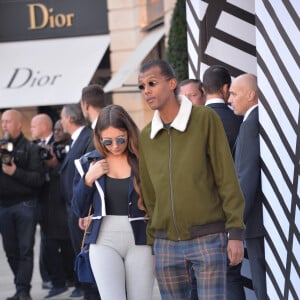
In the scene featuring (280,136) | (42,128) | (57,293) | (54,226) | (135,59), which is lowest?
(57,293)

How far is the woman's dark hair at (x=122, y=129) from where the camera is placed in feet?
19.7

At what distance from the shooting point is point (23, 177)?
10.1m

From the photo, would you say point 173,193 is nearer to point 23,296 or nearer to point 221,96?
point 221,96

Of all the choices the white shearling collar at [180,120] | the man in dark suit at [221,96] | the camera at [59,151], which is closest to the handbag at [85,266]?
the white shearling collar at [180,120]

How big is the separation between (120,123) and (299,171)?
1177 millimetres

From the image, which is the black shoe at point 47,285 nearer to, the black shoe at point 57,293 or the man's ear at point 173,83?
the black shoe at point 57,293

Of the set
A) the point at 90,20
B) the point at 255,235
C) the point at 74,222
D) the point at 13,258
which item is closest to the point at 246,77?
the point at 255,235

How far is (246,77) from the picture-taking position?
692 cm

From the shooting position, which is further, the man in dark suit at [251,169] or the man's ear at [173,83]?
the man in dark suit at [251,169]

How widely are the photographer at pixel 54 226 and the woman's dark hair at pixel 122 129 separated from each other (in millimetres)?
4402

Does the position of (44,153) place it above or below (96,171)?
above

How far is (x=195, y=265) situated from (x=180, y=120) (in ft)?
2.52

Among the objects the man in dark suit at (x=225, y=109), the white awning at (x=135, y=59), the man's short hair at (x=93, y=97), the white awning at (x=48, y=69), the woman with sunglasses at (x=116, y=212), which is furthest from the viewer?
the white awning at (x=48, y=69)

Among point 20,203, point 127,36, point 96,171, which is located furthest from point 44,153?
point 127,36
